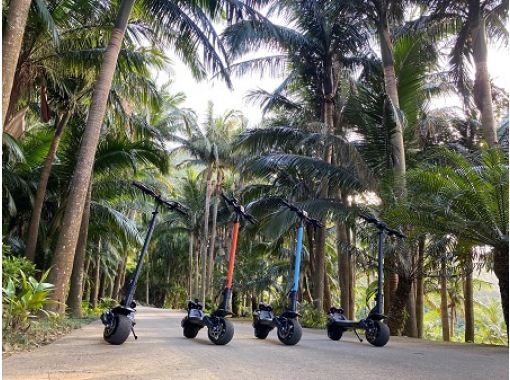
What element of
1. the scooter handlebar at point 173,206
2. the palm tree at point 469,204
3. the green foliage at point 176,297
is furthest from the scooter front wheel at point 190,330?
the green foliage at point 176,297

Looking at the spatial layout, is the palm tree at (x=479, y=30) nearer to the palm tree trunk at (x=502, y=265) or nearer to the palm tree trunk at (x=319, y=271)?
the palm tree trunk at (x=502, y=265)

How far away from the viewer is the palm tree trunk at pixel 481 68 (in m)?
11.2

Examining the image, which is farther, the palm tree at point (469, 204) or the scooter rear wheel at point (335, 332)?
the scooter rear wheel at point (335, 332)

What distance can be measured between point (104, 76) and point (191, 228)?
2237 centimetres

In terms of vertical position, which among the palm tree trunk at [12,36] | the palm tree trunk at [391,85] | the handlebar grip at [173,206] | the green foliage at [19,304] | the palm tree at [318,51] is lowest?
the green foliage at [19,304]

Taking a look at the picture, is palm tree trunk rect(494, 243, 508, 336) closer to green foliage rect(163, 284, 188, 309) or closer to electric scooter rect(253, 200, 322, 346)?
electric scooter rect(253, 200, 322, 346)

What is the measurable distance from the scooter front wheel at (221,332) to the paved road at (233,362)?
13cm

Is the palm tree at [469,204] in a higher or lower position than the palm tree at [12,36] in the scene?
lower

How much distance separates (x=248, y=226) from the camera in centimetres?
2223

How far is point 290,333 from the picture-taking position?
6.53m

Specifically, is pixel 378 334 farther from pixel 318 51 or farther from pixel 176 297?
pixel 176 297

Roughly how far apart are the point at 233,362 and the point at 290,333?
2.05 m

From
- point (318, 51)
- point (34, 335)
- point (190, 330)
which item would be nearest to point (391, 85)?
point (318, 51)

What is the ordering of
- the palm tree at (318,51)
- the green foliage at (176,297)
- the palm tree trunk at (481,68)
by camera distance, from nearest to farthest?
the palm tree trunk at (481,68)
the palm tree at (318,51)
the green foliage at (176,297)
